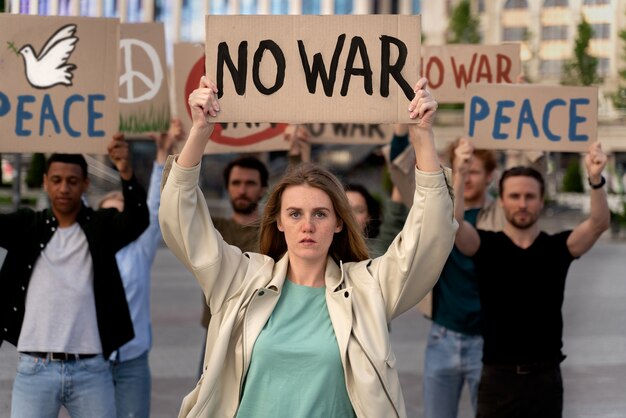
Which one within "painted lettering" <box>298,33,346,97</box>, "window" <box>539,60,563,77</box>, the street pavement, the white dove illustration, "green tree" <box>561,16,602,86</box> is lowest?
the street pavement

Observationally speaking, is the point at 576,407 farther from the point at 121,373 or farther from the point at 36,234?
the point at 36,234

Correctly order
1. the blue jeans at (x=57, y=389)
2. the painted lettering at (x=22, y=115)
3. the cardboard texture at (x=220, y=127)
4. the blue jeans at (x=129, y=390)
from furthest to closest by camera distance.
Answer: the cardboard texture at (x=220, y=127) → the blue jeans at (x=129, y=390) → the painted lettering at (x=22, y=115) → the blue jeans at (x=57, y=389)

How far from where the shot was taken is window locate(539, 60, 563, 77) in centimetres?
6781

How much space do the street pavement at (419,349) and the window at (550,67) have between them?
49390 mm

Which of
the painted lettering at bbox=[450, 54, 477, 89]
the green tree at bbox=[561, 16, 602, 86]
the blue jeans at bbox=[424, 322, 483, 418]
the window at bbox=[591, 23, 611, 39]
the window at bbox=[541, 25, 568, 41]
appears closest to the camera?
the blue jeans at bbox=[424, 322, 483, 418]

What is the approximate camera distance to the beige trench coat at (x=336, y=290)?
3494 millimetres

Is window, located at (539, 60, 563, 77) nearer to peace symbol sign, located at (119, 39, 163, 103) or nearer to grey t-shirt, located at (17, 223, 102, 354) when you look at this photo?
peace symbol sign, located at (119, 39, 163, 103)

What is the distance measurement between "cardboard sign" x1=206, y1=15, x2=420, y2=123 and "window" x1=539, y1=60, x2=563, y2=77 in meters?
65.2

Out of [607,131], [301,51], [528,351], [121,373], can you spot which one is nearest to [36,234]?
[121,373]

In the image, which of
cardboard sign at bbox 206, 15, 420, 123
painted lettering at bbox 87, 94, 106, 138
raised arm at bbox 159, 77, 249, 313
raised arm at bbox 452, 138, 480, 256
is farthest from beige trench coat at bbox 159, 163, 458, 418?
painted lettering at bbox 87, 94, 106, 138

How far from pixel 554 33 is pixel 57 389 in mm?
65551

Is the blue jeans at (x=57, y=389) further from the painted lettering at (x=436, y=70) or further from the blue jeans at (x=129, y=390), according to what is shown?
the painted lettering at (x=436, y=70)

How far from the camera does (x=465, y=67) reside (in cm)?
721

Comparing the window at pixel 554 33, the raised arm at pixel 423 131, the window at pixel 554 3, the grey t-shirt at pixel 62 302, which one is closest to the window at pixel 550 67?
the window at pixel 554 33
